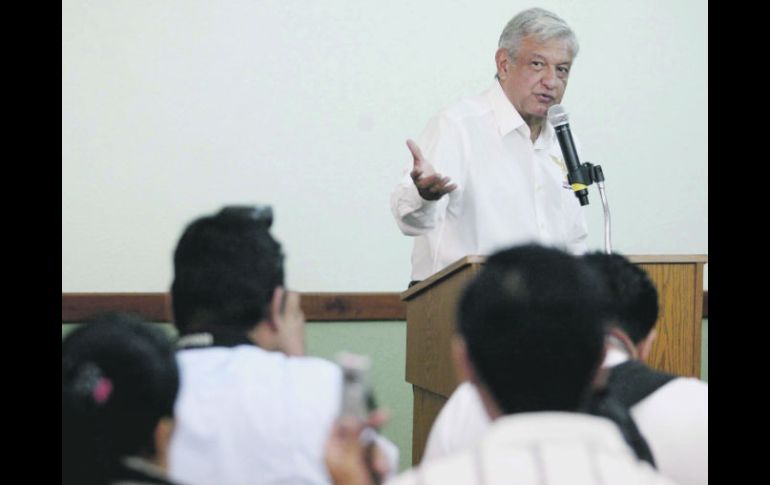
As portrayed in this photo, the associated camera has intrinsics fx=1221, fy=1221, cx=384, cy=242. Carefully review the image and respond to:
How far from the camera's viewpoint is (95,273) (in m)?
4.73

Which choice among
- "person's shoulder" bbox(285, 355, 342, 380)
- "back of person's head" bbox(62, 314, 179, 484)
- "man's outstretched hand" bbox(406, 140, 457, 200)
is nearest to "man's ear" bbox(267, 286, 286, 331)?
"person's shoulder" bbox(285, 355, 342, 380)

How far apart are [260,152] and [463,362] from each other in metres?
3.39

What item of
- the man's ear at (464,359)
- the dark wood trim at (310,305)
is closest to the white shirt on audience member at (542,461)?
the man's ear at (464,359)

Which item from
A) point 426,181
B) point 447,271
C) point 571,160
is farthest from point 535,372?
point 571,160

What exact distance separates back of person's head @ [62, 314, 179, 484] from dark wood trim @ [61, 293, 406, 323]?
3.12m

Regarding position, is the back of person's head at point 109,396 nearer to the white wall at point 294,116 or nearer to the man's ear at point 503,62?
the man's ear at point 503,62

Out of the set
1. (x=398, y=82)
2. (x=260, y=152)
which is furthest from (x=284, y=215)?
(x=398, y=82)

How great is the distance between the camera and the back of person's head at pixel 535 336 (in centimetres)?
148

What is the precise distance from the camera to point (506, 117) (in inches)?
161

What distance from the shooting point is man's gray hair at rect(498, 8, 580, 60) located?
403 centimetres

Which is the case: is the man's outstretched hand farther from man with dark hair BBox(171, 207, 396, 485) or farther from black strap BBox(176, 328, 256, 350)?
black strap BBox(176, 328, 256, 350)

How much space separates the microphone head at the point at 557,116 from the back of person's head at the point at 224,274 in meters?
1.64

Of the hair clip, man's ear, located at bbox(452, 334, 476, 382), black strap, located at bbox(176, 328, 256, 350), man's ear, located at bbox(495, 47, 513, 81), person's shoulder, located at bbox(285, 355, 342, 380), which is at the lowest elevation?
person's shoulder, located at bbox(285, 355, 342, 380)
